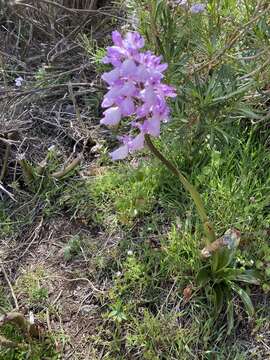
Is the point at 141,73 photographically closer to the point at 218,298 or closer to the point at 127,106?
the point at 127,106

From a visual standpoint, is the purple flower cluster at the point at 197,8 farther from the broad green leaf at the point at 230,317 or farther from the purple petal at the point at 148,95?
the broad green leaf at the point at 230,317

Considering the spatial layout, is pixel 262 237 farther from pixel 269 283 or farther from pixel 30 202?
pixel 30 202

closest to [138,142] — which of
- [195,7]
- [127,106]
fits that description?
[127,106]

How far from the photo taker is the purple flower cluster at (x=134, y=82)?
1.23 m

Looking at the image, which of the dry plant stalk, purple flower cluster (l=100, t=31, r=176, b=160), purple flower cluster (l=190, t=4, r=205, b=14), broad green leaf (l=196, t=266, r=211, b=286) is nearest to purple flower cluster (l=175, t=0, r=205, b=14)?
purple flower cluster (l=190, t=4, r=205, b=14)

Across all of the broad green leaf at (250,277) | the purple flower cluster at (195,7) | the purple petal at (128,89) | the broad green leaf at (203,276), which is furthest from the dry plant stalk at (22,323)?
the purple flower cluster at (195,7)

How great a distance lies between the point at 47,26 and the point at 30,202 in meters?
0.94

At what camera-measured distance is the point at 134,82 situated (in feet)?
4.08

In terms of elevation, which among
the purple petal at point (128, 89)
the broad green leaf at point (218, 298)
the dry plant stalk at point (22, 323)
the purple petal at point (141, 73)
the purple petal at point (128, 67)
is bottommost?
the broad green leaf at point (218, 298)

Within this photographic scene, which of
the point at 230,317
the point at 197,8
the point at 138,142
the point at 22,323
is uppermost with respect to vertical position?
the point at 197,8

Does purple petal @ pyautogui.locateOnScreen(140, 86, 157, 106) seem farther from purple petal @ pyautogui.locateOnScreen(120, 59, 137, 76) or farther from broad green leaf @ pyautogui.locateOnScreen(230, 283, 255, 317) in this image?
broad green leaf @ pyautogui.locateOnScreen(230, 283, 255, 317)

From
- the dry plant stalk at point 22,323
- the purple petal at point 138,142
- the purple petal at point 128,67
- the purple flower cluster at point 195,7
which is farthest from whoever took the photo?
the purple flower cluster at point 195,7

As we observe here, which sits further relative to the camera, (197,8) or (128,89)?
(197,8)

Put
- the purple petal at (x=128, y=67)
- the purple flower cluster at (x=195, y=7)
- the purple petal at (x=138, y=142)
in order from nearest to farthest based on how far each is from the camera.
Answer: the purple petal at (x=128, y=67), the purple petal at (x=138, y=142), the purple flower cluster at (x=195, y=7)
